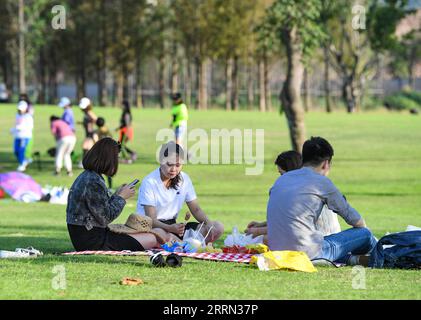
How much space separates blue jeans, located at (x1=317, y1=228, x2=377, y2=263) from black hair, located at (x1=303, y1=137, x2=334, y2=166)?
95cm

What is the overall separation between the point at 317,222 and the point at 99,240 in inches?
103

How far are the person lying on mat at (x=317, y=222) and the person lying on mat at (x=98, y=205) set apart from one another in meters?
1.75

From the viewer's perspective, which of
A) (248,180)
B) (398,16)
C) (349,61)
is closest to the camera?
(248,180)

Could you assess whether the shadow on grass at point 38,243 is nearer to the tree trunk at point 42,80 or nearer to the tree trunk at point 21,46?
the tree trunk at point 21,46

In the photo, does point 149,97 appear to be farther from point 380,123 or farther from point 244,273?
point 244,273

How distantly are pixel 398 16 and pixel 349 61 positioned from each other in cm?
3270

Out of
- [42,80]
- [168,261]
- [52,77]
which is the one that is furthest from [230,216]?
[52,77]

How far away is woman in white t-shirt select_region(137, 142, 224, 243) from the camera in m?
13.4

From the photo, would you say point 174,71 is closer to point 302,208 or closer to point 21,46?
point 21,46

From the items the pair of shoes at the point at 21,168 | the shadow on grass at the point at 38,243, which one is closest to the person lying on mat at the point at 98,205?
the shadow on grass at the point at 38,243

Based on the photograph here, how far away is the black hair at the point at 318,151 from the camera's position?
11703 mm

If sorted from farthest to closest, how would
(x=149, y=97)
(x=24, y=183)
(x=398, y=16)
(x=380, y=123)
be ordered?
(x=149, y=97), (x=398, y=16), (x=380, y=123), (x=24, y=183)

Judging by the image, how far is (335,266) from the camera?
11828mm
